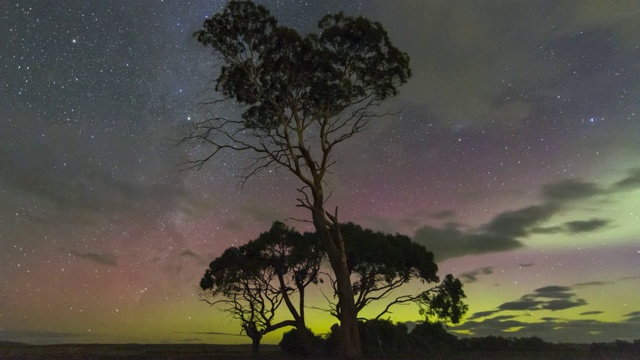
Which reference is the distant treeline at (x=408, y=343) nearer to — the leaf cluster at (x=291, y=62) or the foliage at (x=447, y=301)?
the foliage at (x=447, y=301)

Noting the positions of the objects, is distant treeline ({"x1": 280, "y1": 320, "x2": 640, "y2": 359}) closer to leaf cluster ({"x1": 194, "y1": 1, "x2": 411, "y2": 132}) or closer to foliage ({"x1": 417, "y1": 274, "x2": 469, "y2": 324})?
foliage ({"x1": 417, "y1": 274, "x2": 469, "y2": 324})

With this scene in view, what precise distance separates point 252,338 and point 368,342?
702cm

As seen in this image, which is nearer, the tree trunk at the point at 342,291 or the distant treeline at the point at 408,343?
the tree trunk at the point at 342,291

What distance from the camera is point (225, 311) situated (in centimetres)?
3203

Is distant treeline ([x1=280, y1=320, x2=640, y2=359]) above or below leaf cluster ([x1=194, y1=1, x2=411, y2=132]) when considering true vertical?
below

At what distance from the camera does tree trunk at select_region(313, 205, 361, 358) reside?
21.6 meters

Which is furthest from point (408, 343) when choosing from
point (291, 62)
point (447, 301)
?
point (291, 62)

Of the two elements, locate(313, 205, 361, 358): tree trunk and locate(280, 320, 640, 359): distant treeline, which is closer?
locate(313, 205, 361, 358): tree trunk

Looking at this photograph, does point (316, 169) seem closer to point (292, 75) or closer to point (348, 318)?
point (292, 75)

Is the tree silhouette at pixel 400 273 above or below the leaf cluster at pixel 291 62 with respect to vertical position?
below

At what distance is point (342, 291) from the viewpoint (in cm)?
2227

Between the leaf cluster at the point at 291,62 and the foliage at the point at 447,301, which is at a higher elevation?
the leaf cluster at the point at 291,62

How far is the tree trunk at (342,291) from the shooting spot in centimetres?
2164

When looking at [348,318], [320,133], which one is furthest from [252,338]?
[320,133]
